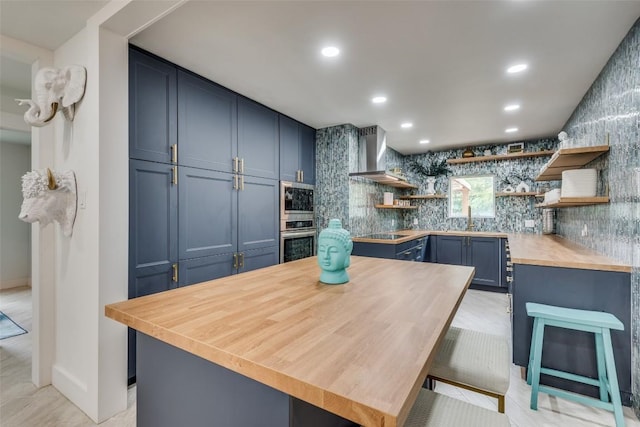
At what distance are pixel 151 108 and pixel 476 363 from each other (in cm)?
259

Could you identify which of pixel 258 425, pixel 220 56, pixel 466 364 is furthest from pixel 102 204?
pixel 466 364

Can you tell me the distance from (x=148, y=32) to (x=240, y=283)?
5.90ft

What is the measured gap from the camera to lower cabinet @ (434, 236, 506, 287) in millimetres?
4457

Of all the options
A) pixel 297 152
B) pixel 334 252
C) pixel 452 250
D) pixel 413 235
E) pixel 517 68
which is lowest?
pixel 452 250

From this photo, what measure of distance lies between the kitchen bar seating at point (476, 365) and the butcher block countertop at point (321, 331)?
0.29 meters

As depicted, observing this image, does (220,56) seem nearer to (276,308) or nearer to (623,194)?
(276,308)

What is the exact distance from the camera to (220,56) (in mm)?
2223

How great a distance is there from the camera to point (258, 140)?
314cm

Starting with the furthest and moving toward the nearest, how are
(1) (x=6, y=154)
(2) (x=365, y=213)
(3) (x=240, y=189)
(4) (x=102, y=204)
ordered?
(1) (x=6, y=154)
(2) (x=365, y=213)
(3) (x=240, y=189)
(4) (x=102, y=204)

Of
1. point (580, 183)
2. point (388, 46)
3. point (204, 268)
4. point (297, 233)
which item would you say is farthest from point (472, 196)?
point (204, 268)

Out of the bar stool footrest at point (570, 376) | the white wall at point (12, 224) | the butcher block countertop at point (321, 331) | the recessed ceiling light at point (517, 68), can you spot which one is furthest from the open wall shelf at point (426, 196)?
the white wall at point (12, 224)

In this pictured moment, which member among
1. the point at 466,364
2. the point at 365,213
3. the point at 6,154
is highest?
the point at 6,154

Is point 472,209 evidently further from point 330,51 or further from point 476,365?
point 476,365

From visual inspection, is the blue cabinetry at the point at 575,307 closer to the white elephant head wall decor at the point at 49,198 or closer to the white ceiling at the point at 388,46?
the white ceiling at the point at 388,46
